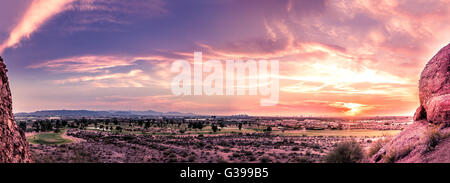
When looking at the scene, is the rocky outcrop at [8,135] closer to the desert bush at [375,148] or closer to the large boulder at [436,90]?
the desert bush at [375,148]

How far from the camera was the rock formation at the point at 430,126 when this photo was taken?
1322 cm

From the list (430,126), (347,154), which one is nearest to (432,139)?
(430,126)

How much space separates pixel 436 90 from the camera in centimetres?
1705

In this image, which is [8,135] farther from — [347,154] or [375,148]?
[375,148]

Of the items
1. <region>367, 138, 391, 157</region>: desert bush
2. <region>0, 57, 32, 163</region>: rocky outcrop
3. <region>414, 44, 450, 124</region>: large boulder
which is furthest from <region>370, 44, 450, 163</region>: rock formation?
<region>0, 57, 32, 163</region>: rocky outcrop

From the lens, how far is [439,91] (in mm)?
16812

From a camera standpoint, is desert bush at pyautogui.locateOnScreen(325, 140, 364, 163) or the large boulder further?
desert bush at pyautogui.locateOnScreen(325, 140, 364, 163)

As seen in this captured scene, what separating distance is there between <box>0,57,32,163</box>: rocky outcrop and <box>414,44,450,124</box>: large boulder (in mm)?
22011

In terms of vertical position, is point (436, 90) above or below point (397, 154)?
above

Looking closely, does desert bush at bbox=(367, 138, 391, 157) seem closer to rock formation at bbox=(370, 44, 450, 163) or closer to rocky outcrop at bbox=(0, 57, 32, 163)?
rock formation at bbox=(370, 44, 450, 163)

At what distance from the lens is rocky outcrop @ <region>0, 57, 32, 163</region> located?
40.5ft

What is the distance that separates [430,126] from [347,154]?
212 inches
